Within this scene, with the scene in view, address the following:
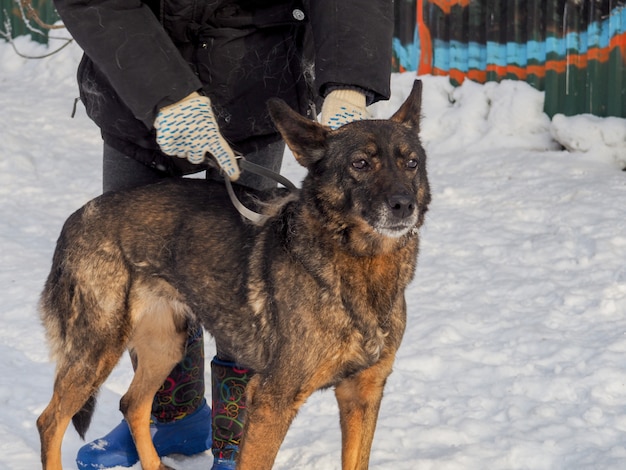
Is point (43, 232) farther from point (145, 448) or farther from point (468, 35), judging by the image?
point (468, 35)

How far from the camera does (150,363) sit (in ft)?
12.3

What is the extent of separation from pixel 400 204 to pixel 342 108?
A: 535mm

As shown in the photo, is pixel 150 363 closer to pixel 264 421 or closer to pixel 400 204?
pixel 264 421

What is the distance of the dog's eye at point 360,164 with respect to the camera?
10.1 feet

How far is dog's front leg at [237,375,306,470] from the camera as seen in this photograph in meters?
3.06

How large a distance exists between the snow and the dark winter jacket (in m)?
1.45

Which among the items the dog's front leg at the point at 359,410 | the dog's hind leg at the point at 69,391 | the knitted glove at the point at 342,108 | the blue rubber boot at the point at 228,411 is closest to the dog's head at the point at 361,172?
the knitted glove at the point at 342,108

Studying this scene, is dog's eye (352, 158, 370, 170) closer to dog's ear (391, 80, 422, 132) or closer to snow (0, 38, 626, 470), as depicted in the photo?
dog's ear (391, 80, 422, 132)

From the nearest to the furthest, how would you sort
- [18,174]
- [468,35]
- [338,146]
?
[338,146] < [18,174] < [468,35]

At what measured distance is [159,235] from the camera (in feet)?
11.2

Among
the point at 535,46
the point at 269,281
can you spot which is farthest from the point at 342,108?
the point at 535,46

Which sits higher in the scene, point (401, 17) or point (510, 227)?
point (401, 17)

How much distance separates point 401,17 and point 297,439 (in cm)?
603

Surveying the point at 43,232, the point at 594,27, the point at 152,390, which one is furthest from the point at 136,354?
the point at 594,27
